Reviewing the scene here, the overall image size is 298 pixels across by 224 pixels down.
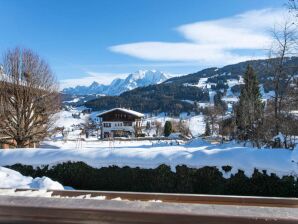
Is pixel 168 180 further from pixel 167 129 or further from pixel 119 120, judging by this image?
pixel 119 120

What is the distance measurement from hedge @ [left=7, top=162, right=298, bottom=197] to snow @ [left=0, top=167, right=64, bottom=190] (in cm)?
167

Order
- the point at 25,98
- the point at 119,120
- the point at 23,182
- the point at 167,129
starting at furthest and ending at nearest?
the point at 119,120
the point at 167,129
the point at 25,98
the point at 23,182

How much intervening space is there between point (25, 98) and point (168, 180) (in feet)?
46.8

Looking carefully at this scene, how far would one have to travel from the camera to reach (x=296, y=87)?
17.3 meters

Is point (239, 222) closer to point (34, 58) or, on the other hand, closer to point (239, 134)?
point (34, 58)

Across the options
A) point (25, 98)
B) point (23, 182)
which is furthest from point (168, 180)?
point (25, 98)

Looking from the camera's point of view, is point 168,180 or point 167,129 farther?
point 167,129

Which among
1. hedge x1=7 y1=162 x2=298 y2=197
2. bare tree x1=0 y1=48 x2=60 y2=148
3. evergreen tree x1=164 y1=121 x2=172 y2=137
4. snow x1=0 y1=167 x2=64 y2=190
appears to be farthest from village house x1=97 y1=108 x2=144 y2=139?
snow x1=0 y1=167 x2=64 y2=190

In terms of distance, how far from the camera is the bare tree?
21344 mm

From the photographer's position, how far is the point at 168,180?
31.0 ft

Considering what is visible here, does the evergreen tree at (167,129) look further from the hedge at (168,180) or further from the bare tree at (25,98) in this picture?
the hedge at (168,180)

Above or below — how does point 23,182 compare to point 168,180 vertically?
above

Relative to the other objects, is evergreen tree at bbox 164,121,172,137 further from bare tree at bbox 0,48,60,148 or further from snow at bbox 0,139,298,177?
snow at bbox 0,139,298,177

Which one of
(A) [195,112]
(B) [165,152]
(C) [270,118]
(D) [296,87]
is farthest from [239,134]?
(A) [195,112]
